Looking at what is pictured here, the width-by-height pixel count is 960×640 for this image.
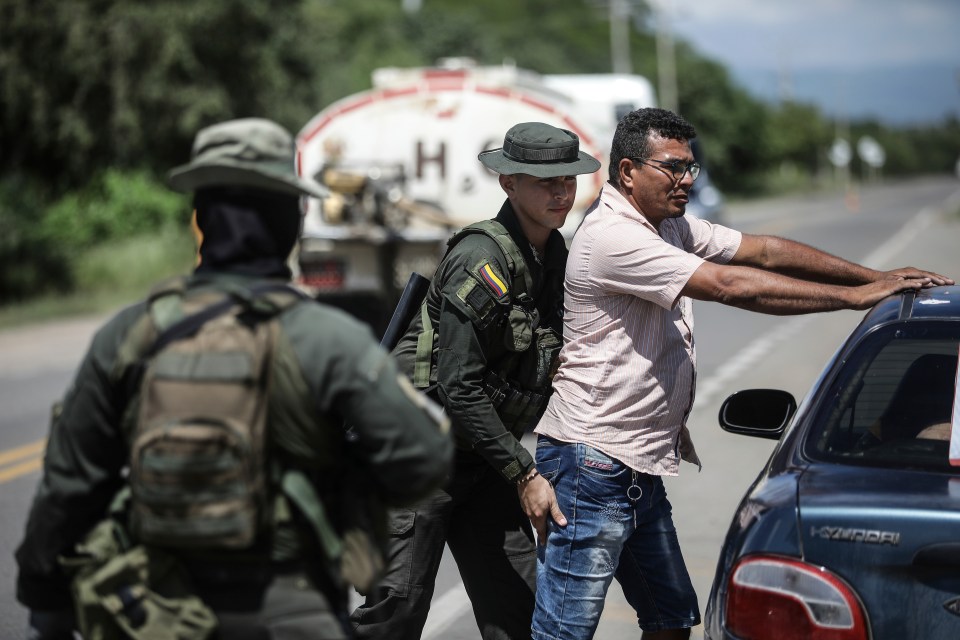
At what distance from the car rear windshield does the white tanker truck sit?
7795 millimetres

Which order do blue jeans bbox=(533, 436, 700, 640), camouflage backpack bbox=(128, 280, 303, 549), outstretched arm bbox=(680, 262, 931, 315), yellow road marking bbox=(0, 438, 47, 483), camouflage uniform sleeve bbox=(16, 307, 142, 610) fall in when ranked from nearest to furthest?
camouflage backpack bbox=(128, 280, 303, 549), camouflage uniform sleeve bbox=(16, 307, 142, 610), outstretched arm bbox=(680, 262, 931, 315), blue jeans bbox=(533, 436, 700, 640), yellow road marking bbox=(0, 438, 47, 483)

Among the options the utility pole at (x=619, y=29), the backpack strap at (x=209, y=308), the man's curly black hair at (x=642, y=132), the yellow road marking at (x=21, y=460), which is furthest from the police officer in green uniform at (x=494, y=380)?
the utility pole at (x=619, y=29)

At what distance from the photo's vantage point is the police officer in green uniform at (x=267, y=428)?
252cm

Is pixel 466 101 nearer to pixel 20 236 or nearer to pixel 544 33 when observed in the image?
pixel 20 236

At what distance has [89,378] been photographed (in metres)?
2.59

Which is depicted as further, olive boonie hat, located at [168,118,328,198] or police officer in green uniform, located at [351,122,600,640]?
police officer in green uniform, located at [351,122,600,640]

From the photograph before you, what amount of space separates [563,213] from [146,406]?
1664 mm

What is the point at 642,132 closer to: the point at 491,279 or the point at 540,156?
the point at 540,156

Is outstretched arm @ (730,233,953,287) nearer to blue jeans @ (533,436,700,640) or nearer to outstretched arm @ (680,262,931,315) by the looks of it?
outstretched arm @ (680,262,931,315)

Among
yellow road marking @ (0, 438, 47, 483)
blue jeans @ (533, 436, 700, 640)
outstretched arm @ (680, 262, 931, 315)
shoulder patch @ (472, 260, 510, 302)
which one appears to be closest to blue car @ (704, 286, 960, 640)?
outstretched arm @ (680, 262, 931, 315)

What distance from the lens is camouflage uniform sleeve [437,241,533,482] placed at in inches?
142

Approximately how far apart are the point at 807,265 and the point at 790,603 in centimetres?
135

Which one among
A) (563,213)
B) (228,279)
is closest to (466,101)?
(563,213)

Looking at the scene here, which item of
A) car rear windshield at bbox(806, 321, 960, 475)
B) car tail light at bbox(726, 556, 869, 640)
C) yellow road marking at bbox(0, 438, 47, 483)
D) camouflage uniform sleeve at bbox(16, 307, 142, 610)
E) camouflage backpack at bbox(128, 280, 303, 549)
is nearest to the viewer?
camouflage backpack at bbox(128, 280, 303, 549)
